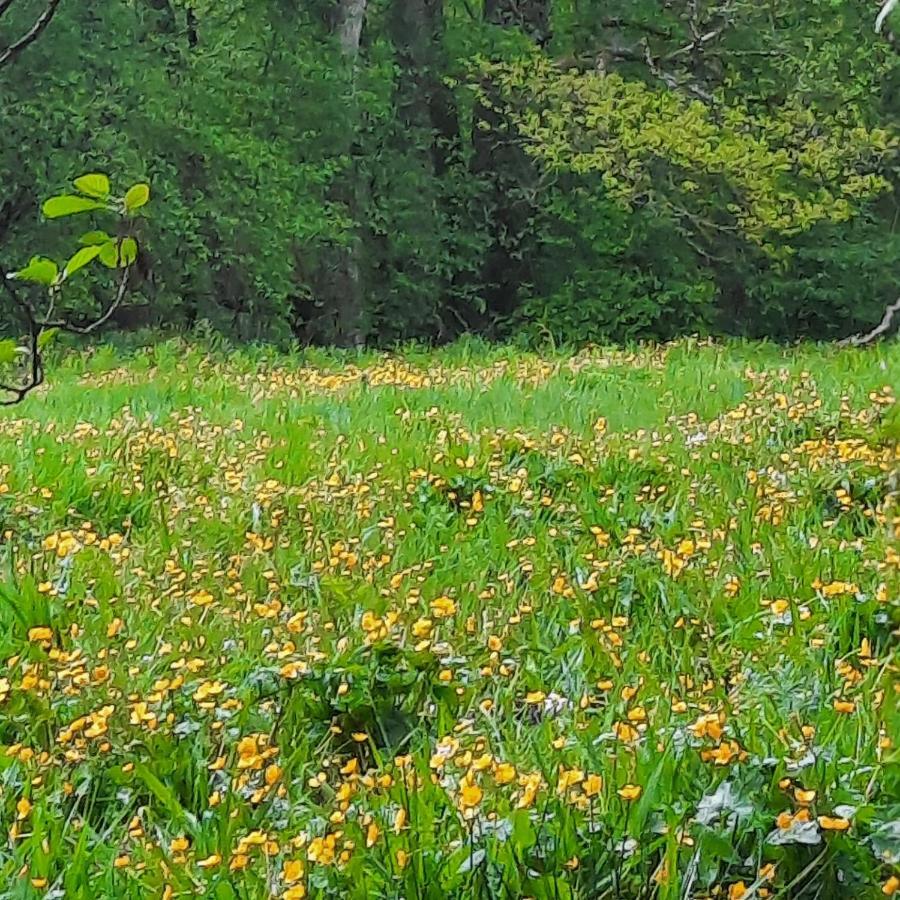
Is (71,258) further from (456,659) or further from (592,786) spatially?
(456,659)

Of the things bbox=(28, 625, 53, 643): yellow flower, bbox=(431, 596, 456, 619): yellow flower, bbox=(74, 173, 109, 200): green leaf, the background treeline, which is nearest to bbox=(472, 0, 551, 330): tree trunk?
the background treeline

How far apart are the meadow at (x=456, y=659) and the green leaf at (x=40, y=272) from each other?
91cm

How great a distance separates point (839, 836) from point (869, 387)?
17.8ft

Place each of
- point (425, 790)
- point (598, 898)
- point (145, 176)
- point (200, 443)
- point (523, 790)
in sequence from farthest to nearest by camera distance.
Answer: point (145, 176) → point (200, 443) → point (425, 790) → point (523, 790) → point (598, 898)

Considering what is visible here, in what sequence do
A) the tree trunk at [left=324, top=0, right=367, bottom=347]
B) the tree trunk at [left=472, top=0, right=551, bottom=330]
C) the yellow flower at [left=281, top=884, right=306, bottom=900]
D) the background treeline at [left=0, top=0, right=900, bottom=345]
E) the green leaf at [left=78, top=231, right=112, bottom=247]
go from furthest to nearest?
the tree trunk at [left=472, top=0, right=551, bottom=330]
the tree trunk at [left=324, top=0, right=367, bottom=347]
the background treeline at [left=0, top=0, right=900, bottom=345]
the yellow flower at [left=281, top=884, right=306, bottom=900]
the green leaf at [left=78, top=231, right=112, bottom=247]

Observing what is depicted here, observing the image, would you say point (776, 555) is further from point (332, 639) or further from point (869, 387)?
point (869, 387)

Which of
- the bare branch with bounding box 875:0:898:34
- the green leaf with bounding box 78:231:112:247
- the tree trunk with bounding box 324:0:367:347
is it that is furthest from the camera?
→ the tree trunk with bounding box 324:0:367:347

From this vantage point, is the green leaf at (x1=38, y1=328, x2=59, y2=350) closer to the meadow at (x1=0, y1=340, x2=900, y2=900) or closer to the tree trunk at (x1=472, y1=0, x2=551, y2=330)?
the meadow at (x1=0, y1=340, x2=900, y2=900)

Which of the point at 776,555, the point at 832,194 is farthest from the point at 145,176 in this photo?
the point at 776,555

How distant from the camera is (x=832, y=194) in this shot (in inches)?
719

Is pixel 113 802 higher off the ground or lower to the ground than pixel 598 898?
lower

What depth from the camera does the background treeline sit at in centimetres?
1569

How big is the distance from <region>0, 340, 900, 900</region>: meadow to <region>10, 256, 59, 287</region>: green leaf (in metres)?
0.91

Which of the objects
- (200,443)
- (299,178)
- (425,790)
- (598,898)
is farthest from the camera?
(299,178)
